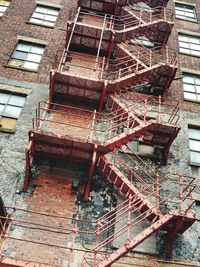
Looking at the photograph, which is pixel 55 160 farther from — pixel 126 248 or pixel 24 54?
pixel 24 54

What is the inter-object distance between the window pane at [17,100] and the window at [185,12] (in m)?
11.7

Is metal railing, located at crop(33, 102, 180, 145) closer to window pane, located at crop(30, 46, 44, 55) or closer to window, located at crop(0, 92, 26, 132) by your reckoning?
window, located at crop(0, 92, 26, 132)

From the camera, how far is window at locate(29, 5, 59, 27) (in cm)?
1907

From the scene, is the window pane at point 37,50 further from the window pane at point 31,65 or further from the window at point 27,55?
the window pane at point 31,65

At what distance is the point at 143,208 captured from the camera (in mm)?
11648

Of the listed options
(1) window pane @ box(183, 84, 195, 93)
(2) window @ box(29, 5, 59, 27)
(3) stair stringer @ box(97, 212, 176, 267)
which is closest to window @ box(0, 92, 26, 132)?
(2) window @ box(29, 5, 59, 27)

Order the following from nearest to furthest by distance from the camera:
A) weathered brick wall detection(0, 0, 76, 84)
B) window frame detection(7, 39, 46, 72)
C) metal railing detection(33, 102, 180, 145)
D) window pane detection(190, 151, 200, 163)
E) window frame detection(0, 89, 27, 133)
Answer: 1. window frame detection(0, 89, 27, 133)
2. metal railing detection(33, 102, 180, 145)
3. window pane detection(190, 151, 200, 163)
4. weathered brick wall detection(0, 0, 76, 84)
5. window frame detection(7, 39, 46, 72)

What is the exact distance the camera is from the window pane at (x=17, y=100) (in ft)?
48.6

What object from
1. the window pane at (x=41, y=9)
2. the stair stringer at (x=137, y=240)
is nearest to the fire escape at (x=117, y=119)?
the stair stringer at (x=137, y=240)

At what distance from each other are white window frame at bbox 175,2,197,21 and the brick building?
224cm

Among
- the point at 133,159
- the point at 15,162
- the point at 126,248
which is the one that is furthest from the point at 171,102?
the point at 126,248

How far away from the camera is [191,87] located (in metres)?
17.7

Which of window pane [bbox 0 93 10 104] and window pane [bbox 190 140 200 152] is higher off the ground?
window pane [bbox 0 93 10 104]

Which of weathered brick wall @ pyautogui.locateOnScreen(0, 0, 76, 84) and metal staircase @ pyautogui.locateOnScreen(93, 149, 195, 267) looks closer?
metal staircase @ pyautogui.locateOnScreen(93, 149, 195, 267)
